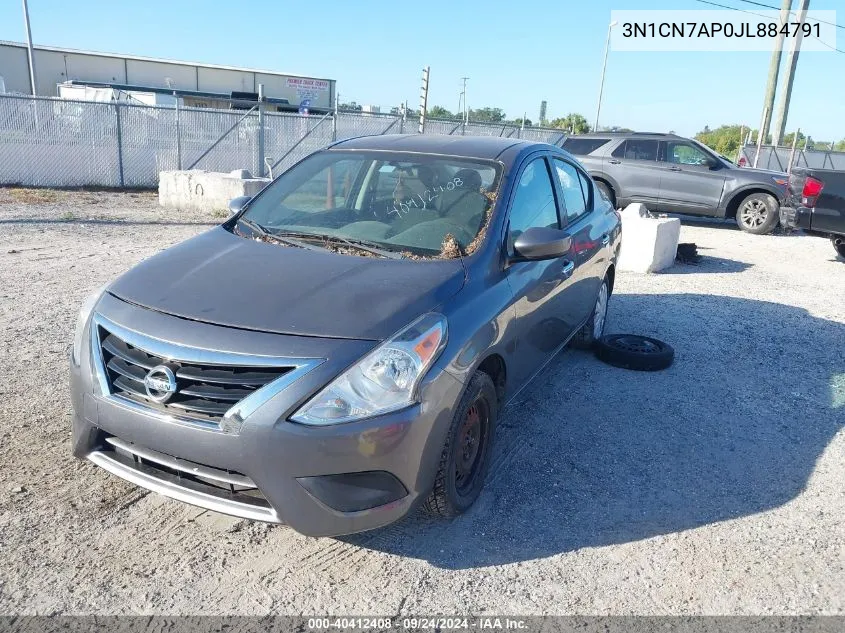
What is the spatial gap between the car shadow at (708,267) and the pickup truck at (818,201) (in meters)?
0.98

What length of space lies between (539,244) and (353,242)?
3.19 feet

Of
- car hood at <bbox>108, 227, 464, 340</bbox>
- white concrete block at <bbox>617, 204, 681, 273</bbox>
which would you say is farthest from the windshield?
white concrete block at <bbox>617, 204, 681, 273</bbox>

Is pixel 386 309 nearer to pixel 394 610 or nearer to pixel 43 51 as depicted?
pixel 394 610

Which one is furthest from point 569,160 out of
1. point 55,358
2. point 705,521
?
point 55,358

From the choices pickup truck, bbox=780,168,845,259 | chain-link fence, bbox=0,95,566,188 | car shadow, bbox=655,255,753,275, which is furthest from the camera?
chain-link fence, bbox=0,95,566,188

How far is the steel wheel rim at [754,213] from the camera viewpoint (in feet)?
43.0

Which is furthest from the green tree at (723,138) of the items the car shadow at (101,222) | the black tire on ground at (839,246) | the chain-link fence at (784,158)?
the car shadow at (101,222)

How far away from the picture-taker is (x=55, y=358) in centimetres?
483

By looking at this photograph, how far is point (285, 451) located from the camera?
2.45 m

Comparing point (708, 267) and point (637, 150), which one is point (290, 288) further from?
point (637, 150)

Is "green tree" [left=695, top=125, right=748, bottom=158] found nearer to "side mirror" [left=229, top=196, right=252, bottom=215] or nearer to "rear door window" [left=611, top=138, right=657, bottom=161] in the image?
"rear door window" [left=611, top=138, right=657, bottom=161]

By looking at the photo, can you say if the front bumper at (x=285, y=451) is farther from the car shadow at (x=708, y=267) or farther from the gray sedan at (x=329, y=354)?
the car shadow at (x=708, y=267)

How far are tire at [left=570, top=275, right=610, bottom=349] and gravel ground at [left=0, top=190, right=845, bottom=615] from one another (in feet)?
0.39

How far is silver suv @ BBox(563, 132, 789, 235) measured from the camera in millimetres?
13078
